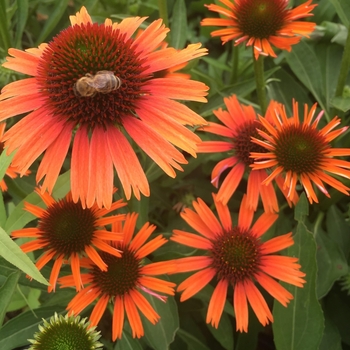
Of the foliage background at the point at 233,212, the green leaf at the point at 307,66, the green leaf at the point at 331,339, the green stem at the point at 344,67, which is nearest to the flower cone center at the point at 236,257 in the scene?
the foliage background at the point at 233,212

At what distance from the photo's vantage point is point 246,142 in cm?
121

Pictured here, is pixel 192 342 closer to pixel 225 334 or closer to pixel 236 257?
pixel 225 334

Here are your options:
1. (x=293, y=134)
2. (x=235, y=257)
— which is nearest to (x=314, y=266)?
(x=235, y=257)

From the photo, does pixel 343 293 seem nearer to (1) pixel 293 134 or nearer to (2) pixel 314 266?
(2) pixel 314 266

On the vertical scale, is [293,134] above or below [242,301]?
above

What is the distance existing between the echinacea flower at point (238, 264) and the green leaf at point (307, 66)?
0.59 meters

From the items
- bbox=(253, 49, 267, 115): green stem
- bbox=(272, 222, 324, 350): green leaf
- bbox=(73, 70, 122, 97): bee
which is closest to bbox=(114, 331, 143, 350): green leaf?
bbox=(272, 222, 324, 350): green leaf

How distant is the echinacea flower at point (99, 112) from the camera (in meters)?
0.88

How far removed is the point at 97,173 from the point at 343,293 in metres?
0.94

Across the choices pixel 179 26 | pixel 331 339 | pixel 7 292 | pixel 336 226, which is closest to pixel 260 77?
pixel 179 26

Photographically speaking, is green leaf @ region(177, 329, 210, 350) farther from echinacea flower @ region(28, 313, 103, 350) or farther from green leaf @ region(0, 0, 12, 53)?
green leaf @ region(0, 0, 12, 53)

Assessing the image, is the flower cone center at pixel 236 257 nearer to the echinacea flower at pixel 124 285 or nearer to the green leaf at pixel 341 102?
the echinacea flower at pixel 124 285

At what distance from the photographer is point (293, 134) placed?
112cm

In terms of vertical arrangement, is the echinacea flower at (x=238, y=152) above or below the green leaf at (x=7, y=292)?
above
